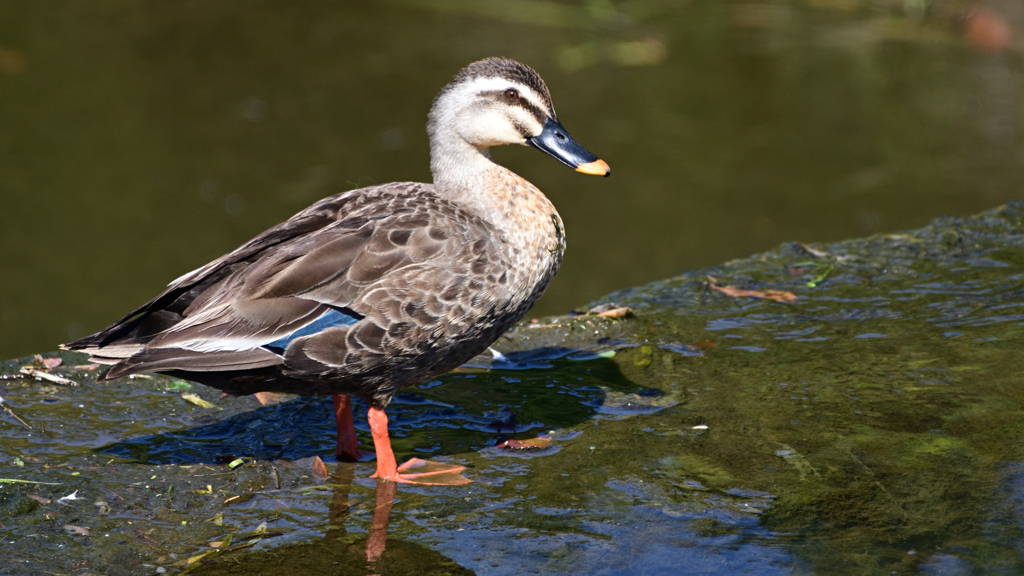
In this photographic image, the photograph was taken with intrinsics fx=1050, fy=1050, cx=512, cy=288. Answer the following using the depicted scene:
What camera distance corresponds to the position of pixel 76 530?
140 inches

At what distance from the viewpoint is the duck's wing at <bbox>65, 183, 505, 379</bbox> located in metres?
3.85

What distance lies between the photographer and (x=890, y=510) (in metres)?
3.44

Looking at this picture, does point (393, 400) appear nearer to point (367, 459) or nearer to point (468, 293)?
point (367, 459)

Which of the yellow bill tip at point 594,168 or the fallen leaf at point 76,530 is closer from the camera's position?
the fallen leaf at point 76,530

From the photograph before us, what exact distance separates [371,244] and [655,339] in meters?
1.73

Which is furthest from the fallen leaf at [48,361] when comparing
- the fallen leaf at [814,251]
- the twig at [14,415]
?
the fallen leaf at [814,251]

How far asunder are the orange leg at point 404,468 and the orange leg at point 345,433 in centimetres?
19

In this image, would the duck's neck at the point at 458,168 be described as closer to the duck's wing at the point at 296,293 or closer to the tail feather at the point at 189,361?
the duck's wing at the point at 296,293

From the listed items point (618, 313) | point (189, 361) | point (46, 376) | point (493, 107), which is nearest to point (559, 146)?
point (493, 107)

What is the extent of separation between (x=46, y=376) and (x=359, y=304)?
5.92ft

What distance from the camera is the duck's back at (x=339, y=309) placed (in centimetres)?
386

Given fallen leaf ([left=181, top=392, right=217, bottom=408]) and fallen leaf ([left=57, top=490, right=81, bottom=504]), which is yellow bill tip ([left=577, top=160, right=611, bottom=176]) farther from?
fallen leaf ([left=57, top=490, right=81, bottom=504])

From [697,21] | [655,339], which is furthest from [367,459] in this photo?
[697,21]

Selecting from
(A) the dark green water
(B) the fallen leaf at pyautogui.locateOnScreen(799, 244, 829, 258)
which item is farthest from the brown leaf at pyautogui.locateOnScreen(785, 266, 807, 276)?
(A) the dark green water
